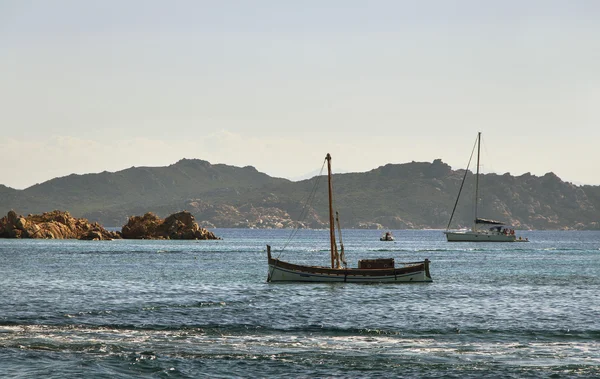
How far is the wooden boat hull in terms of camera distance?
7331 centimetres

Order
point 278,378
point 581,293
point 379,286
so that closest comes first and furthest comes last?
1. point 278,378
2. point 581,293
3. point 379,286

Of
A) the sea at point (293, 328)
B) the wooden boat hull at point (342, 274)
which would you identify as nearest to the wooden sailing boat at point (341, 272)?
the wooden boat hull at point (342, 274)

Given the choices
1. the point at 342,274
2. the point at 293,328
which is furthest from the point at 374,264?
the point at 293,328

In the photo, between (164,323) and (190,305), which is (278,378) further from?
(190,305)

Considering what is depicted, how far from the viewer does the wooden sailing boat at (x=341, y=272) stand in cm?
7331

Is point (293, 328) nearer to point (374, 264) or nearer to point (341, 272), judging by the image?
point (341, 272)

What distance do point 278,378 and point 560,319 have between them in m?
24.6

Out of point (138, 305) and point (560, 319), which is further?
point (138, 305)

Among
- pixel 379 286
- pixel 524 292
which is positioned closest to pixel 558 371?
pixel 524 292

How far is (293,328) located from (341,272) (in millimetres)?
29017

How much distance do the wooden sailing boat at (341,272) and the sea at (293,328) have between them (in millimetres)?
988

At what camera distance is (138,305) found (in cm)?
5491

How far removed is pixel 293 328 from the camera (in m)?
44.5

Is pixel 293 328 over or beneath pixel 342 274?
beneath
